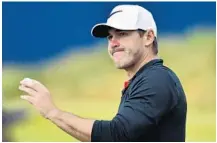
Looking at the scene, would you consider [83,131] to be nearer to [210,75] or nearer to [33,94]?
[33,94]

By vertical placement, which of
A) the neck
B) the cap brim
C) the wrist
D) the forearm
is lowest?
the forearm

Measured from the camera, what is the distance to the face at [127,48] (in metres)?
2.06

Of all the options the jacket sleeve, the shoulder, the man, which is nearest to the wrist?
the man

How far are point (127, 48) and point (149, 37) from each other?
0.40 feet

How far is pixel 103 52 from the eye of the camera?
12.4ft

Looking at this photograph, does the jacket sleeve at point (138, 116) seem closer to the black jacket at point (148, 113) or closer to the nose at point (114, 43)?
the black jacket at point (148, 113)

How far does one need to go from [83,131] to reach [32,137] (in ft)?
6.75

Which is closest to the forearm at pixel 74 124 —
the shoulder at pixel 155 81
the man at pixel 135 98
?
the man at pixel 135 98

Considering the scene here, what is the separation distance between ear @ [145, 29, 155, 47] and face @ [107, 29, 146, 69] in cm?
3

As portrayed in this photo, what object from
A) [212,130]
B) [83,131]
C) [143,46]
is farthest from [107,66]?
[83,131]

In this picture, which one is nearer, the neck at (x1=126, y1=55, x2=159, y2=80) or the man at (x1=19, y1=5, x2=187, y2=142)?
the man at (x1=19, y1=5, x2=187, y2=142)

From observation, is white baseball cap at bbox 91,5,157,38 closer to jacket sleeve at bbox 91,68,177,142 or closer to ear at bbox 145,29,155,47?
ear at bbox 145,29,155,47

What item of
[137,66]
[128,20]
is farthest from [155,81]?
[128,20]

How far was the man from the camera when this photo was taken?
6.03 ft
